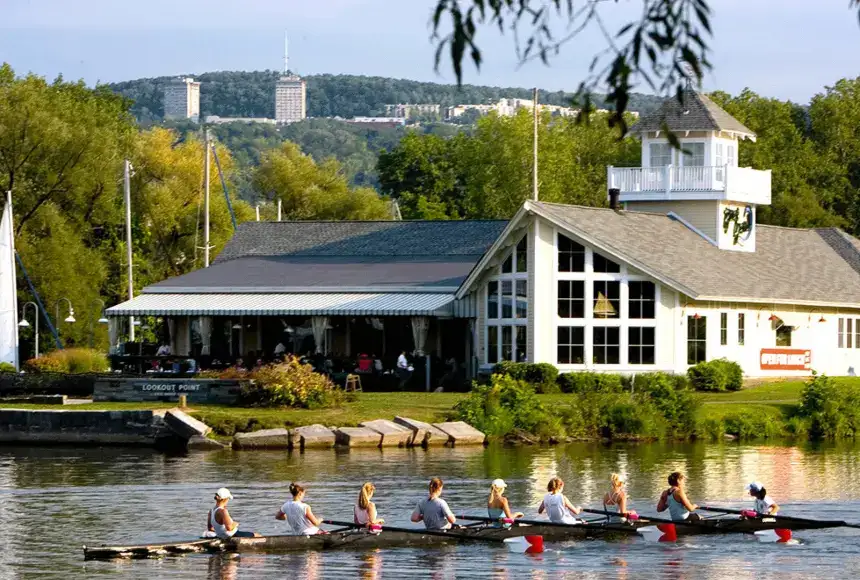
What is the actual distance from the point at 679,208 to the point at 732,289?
6.52 meters

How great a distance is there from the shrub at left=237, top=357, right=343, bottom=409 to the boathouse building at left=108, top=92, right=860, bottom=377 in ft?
29.5

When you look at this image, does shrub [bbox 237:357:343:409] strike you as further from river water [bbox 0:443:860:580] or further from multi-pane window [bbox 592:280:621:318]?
multi-pane window [bbox 592:280:621:318]

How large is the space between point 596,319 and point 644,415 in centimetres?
783

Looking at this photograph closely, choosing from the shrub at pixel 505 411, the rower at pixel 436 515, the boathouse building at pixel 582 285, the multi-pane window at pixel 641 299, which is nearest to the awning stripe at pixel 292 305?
the boathouse building at pixel 582 285

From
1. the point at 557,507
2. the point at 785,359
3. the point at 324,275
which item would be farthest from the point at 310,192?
the point at 557,507

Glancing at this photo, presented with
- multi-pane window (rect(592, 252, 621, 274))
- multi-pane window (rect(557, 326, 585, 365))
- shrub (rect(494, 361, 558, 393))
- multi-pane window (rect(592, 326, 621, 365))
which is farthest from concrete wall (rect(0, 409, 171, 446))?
multi-pane window (rect(592, 252, 621, 274))

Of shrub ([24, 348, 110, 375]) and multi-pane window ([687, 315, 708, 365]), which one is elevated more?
multi-pane window ([687, 315, 708, 365])

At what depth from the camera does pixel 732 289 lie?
57344mm

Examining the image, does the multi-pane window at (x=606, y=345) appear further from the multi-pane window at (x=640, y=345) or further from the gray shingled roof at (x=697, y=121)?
the gray shingled roof at (x=697, y=121)

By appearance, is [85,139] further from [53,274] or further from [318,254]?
[318,254]

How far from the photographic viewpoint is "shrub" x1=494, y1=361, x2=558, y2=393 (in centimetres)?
5306

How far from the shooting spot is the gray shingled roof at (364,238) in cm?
6619

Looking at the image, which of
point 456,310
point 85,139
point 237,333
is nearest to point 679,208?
point 456,310

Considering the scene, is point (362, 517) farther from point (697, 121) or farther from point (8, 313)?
point (697, 121)
